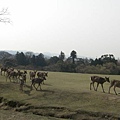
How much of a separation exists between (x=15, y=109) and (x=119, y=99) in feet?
28.7

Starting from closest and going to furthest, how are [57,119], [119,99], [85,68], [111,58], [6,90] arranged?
1. [57,119]
2. [119,99]
3. [6,90]
4. [85,68]
5. [111,58]

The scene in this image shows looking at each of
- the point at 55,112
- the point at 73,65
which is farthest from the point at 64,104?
the point at 73,65

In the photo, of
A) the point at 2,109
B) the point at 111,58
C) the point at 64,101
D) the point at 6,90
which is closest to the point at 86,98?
the point at 64,101

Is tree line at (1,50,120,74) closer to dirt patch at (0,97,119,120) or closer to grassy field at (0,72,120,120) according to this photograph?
grassy field at (0,72,120,120)

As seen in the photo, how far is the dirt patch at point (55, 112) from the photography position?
2006 centimetres

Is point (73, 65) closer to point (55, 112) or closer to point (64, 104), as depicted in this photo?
point (64, 104)

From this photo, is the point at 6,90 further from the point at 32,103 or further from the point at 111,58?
the point at 111,58

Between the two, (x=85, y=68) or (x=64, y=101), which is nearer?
(x=64, y=101)

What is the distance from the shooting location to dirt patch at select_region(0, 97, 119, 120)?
65.8ft

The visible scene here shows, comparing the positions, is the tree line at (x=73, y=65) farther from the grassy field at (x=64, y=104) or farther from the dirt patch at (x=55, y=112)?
the dirt patch at (x=55, y=112)

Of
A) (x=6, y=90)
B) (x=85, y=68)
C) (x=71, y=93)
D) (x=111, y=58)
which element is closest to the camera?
(x=71, y=93)

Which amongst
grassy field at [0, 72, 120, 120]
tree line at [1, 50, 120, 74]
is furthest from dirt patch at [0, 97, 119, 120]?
tree line at [1, 50, 120, 74]

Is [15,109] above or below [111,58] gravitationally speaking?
below

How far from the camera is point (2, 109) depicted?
24.0 m
